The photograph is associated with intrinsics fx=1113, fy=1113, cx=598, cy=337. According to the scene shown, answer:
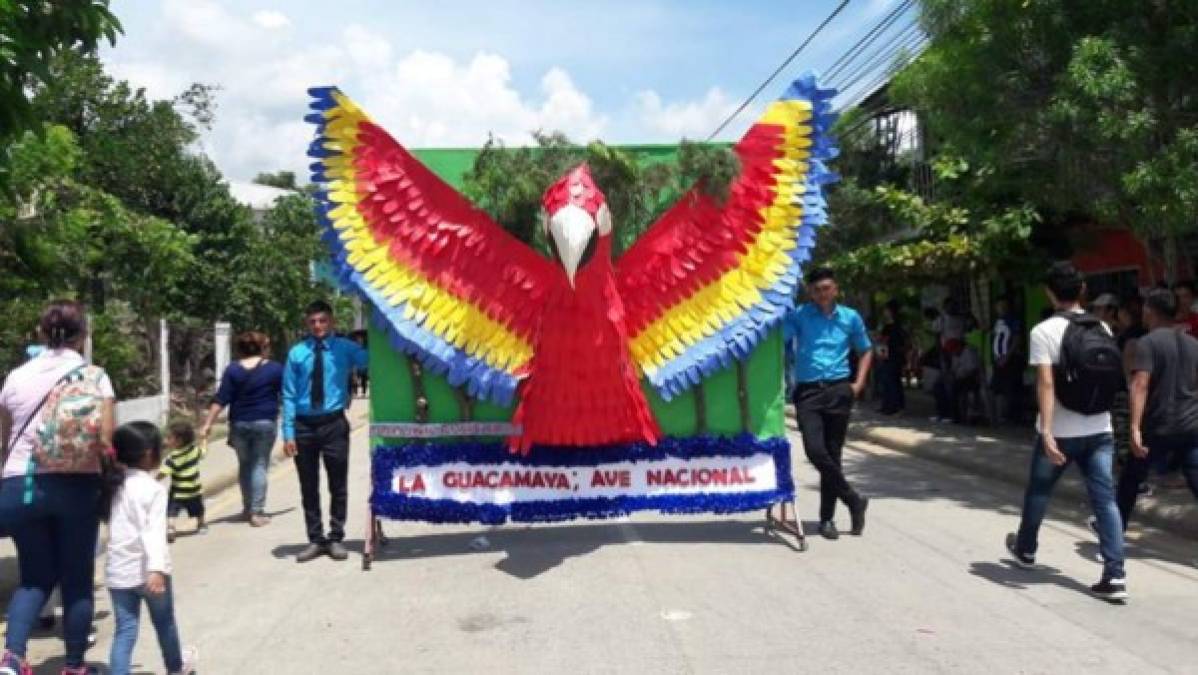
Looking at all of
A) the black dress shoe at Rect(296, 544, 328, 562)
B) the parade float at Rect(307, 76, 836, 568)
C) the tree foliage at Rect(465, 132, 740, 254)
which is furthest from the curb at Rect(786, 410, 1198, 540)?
the black dress shoe at Rect(296, 544, 328, 562)

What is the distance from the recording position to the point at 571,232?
21.8ft

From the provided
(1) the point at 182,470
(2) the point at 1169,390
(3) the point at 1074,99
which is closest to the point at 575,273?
(2) the point at 1169,390

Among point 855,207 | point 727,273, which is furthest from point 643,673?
point 855,207

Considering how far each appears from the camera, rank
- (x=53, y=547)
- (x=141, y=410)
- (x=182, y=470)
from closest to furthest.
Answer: (x=53, y=547) < (x=182, y=470) < (x=141, y=410)

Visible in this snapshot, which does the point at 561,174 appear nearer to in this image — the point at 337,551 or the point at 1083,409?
the point at 337,551

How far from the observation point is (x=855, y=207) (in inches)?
917

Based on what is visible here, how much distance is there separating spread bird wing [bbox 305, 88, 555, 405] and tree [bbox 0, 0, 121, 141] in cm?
137

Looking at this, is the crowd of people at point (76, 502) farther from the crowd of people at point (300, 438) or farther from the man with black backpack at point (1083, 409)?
the man with black backpack at point (1083, 409)

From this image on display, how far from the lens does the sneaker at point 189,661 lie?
15.9ft

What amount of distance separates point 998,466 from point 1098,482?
5.75 m

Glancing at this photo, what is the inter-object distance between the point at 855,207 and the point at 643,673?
19607 millimetres

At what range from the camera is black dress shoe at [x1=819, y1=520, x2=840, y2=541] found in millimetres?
7797

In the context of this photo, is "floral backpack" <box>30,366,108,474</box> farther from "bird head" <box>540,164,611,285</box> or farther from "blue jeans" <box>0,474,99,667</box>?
"bird head" <box>540,164,611,285</box>

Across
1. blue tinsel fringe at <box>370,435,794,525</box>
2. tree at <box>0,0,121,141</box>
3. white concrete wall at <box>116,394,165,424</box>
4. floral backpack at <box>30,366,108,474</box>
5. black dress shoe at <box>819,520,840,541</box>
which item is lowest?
black dress shoe at <box>819,520,840,541</box>
